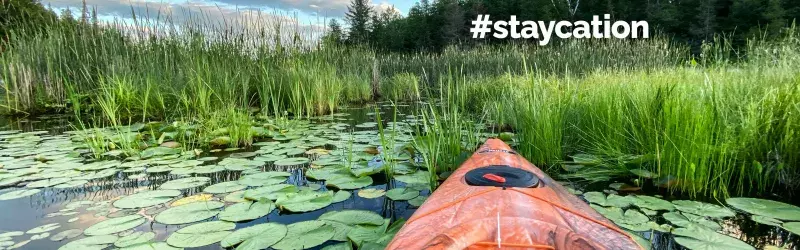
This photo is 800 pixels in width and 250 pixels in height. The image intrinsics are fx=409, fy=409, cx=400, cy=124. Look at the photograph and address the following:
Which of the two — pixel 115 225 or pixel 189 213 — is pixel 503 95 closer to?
pixel 189 213

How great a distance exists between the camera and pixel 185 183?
7.77ft

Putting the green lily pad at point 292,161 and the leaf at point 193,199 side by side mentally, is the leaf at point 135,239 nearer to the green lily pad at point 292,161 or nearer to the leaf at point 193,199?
the leaf at point 193,199

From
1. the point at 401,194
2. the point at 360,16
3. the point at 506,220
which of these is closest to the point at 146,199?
the point at 401,194

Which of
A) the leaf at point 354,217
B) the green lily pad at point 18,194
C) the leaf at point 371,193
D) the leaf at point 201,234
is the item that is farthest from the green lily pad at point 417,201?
the green lily pad at point 18,194

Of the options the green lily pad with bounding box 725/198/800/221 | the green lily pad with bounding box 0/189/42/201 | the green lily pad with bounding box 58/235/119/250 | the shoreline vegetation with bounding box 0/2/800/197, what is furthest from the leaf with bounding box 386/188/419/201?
the green lily pad with bounding box 0/189/42/201

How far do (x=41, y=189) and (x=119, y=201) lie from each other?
0.70 metres

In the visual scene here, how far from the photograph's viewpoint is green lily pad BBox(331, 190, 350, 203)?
2.06m

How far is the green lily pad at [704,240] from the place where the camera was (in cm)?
146

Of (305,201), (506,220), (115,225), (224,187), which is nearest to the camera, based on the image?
(506,220)

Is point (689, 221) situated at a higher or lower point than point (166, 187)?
lower

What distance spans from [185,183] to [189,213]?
0.58 meters

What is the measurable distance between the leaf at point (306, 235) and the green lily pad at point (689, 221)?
1440 millimetres

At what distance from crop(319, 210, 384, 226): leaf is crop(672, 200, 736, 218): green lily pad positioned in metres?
1.39

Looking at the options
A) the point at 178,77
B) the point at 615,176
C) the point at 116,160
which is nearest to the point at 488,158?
the point at 615,176
